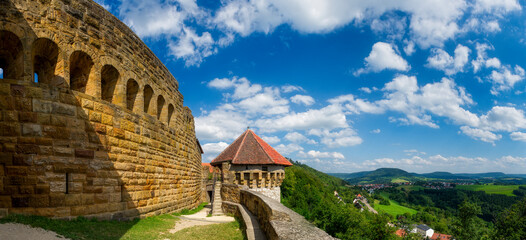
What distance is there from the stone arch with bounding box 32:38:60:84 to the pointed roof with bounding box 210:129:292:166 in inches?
567

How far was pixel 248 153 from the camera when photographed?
2098cm

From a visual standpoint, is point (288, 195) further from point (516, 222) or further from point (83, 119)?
point (516, 222)

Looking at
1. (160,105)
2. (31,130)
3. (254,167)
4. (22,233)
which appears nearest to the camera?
(22,233)

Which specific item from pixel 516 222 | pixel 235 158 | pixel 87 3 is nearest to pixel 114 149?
pixel 87 3

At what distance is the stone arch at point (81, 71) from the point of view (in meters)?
6.84

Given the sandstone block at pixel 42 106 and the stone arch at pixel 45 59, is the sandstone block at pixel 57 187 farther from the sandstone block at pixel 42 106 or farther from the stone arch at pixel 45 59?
the stone arch at pixel 45 59

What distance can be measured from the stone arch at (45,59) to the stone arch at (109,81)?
1.43 m

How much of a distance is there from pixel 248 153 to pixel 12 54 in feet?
53.2

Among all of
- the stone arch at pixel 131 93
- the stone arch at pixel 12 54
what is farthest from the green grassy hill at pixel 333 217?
the stone arch at pixel 12 54

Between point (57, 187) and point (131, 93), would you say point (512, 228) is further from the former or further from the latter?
point (57, 187)

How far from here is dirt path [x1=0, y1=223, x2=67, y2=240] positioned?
427 centimetres

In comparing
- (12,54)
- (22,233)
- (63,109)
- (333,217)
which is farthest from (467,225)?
(12,54)

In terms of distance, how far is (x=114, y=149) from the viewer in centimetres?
720

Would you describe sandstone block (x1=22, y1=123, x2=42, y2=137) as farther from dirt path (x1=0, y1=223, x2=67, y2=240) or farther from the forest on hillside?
the forest on hillside
